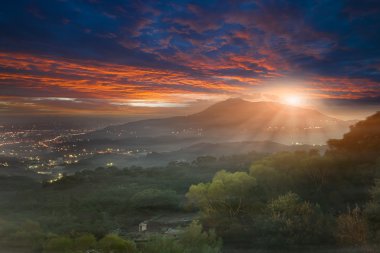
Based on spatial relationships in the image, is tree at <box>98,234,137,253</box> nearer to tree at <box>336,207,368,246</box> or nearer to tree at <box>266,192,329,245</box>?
tree at <box>266,192,329,245</box>

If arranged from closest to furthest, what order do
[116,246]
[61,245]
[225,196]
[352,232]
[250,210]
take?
[116,246] → [61,245] → [352,232] → [250,210] → [225,196]

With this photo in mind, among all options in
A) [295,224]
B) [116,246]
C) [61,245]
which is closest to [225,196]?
[295,224]

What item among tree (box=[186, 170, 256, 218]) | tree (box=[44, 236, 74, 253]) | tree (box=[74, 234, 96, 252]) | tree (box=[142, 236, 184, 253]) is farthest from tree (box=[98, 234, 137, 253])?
tree (box=[186, 170, 256, 218])

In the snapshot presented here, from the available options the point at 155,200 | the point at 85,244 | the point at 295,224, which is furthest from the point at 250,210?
the point at 85,244

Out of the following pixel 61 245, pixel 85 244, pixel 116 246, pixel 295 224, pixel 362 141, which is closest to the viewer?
pixel 116 246

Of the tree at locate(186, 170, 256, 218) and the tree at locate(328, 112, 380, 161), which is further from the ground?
the tree at locate(328, 112, 380, 161)

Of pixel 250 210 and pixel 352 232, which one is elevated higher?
pixel 352 232

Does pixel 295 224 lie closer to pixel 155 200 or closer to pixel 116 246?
pixel 116 246

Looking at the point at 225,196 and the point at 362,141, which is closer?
the point at 225,196

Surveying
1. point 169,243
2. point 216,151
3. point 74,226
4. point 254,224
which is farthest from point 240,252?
point 216,151

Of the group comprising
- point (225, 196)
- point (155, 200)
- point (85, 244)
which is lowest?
point (155, 200)

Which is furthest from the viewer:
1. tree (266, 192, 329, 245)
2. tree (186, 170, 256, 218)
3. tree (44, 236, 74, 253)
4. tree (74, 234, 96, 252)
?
tree (186, 170, 256, 218)
